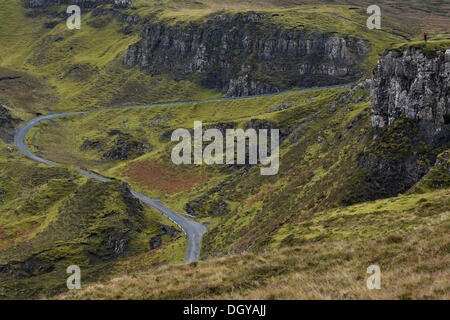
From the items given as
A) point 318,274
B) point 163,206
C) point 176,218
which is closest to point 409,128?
point 318,274

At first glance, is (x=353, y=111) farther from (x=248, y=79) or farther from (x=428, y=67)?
(x=248, y=79)

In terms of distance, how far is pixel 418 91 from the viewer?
59969mm

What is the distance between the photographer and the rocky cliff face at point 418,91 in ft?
191

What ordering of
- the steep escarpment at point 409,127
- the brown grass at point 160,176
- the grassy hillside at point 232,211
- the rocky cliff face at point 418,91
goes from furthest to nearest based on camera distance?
the brown grass at point 160,176 → the rocky cliff face at point 418,91 → the steep escarpment at point 409,127 → the grassy hillside at point 232,211

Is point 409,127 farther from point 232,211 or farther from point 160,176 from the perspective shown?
point 160,176

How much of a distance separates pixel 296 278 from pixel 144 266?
56.8 metres

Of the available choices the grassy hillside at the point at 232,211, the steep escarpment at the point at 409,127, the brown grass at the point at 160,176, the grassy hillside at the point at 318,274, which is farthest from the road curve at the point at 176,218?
the grassy hillside at the point at 318,274

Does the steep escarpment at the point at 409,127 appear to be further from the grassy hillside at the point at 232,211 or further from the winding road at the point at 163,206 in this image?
the winding road at the point at 163,206

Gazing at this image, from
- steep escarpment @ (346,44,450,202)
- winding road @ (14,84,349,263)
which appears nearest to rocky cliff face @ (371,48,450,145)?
steep escarpment @ (346,44,450,202)

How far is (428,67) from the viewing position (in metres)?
59.1

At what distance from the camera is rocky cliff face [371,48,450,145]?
58094mm

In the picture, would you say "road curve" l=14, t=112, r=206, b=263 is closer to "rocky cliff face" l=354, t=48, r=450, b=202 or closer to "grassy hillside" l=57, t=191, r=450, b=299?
"rocky cliff face" l=354, t=48, r=450, b=202
